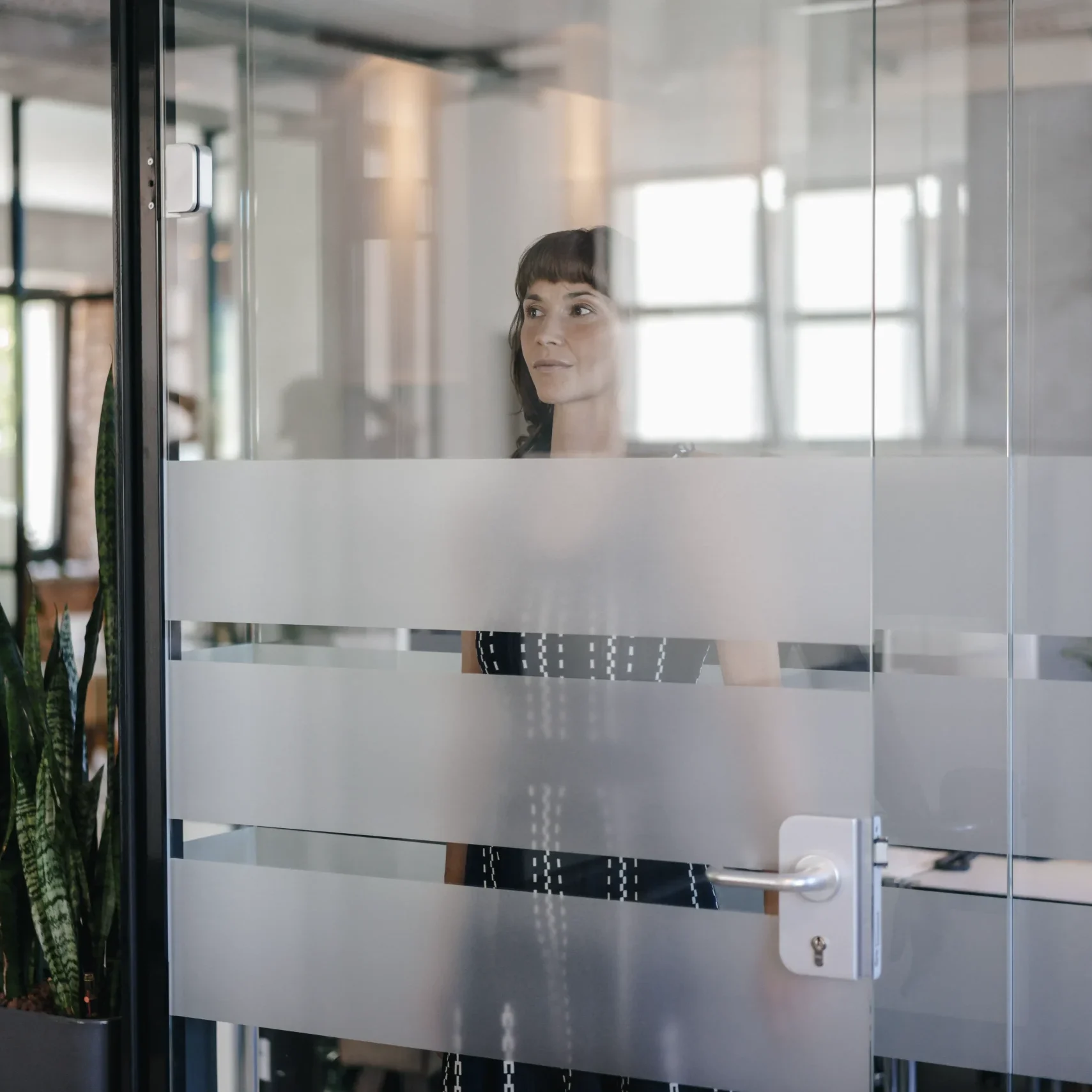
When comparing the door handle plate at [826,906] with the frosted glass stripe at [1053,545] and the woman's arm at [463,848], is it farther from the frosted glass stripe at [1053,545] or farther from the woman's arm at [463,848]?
the woman's arm at [463,848]

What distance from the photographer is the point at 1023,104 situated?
194 cm

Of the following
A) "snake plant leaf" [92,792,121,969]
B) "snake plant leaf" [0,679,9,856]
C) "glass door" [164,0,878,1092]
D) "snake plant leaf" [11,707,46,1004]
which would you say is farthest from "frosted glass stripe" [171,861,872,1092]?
"snake plant leaf" [0,679,9,856]

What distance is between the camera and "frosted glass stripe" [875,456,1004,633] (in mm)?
1937

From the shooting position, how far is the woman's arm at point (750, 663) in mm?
1921

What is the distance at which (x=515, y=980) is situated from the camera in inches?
82.6

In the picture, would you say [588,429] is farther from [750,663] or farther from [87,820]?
[87,820]

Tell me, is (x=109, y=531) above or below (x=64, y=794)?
above

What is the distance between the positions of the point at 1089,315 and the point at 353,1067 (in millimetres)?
1603

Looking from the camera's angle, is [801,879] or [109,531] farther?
[109,531]

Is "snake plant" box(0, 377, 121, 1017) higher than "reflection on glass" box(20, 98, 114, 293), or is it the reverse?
"reflection on glass" box(20, 98, 114, 293)

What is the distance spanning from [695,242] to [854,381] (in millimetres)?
305

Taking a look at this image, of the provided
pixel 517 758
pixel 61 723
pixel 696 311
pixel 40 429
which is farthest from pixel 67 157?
pixel 517 758

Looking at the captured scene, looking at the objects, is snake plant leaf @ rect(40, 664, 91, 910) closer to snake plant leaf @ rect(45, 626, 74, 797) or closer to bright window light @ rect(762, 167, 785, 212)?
snake plant leaf @ rect(45, 626, 74, 797)

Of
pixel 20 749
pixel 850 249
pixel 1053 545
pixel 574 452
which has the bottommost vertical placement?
pixel 20 749
